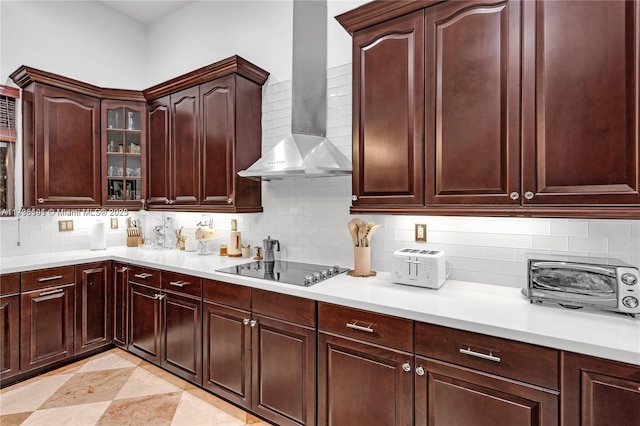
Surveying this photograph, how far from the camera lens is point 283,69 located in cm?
281

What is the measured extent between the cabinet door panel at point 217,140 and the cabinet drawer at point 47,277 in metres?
1.26

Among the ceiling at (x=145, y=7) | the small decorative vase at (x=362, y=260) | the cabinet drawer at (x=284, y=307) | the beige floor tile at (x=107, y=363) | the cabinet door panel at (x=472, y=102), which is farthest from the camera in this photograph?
the ceiling at (x=145, y=7)

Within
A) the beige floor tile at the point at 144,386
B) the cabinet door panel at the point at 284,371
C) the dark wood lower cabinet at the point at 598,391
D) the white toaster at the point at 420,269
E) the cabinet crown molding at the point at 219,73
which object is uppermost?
the cabinet crown molding at the point at 219,73

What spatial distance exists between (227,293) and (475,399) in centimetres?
154

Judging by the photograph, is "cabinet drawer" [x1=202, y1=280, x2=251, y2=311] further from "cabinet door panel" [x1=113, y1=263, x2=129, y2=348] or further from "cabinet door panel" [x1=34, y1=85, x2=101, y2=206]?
"cabinet door panel" [x1=34, y1=85, x2=101, y2=206]

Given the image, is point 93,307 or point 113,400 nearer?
point 113,400

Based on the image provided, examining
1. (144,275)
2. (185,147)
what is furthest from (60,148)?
(144,275)

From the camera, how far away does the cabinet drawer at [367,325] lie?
5.17 feet

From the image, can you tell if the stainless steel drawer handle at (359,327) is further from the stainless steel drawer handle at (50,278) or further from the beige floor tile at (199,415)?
the stainless steel drawer handle at (50,278)

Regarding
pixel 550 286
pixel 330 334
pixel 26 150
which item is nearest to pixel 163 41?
pixel 26 150

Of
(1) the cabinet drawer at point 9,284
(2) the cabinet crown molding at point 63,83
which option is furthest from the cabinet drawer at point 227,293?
(2) the cabinet crown molding at point 63,83

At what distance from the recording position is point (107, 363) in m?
2.90

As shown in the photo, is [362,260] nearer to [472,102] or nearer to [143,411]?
[472,102]

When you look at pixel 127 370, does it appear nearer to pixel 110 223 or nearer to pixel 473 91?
pixel 110 223
